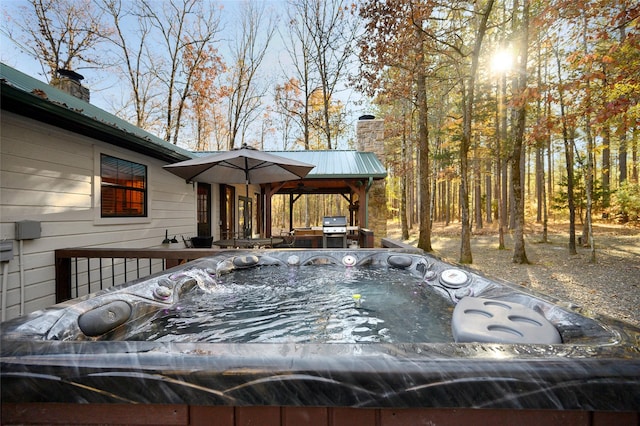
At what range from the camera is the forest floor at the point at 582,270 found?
4.16m

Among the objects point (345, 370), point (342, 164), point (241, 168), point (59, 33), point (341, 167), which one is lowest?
point (345, 370)

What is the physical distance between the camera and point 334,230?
680cm

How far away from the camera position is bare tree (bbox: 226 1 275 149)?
13.8 metres

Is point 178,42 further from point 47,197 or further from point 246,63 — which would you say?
point 47,197

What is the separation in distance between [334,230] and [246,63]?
449 inches

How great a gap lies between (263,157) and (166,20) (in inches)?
486

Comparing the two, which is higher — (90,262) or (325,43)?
(325,43)

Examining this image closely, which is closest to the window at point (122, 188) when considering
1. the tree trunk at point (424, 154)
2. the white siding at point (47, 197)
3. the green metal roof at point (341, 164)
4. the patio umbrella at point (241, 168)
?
the white siding at point (47, 197)

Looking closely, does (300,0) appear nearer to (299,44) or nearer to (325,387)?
(299,44)

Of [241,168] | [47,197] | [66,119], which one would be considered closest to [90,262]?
[47,197]

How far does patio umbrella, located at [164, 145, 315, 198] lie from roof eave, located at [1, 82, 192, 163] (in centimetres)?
56

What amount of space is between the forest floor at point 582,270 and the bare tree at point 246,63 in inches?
449

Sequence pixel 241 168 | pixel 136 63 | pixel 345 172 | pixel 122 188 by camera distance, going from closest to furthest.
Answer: pixel 122 188 → pixel 241 168 → pixel 345 172 → pixel 136 63

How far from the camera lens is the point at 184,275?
114 inches
